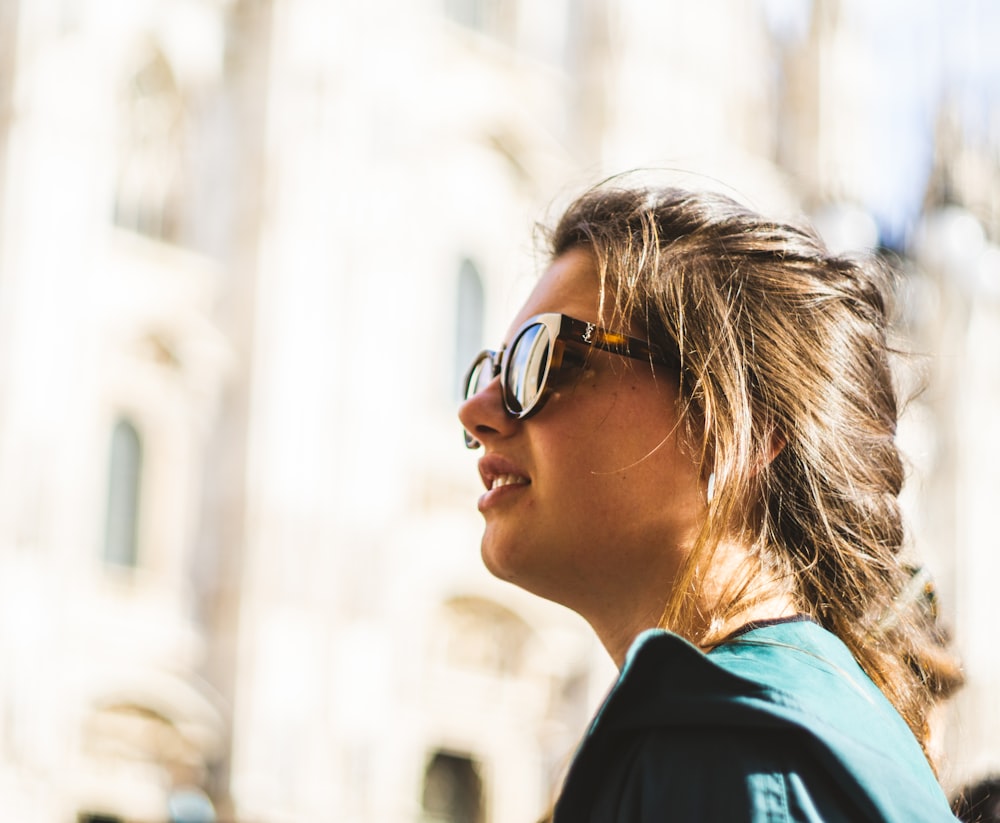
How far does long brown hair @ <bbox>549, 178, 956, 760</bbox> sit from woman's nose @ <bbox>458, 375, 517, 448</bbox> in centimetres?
12

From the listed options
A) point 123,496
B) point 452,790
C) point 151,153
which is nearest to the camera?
point 123,496

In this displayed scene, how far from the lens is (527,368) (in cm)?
120

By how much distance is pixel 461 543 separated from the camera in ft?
34.1

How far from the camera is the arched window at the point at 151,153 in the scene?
30.7 feet

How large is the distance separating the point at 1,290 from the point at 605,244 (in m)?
7.42

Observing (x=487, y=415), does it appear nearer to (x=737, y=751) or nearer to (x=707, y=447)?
(x=707, y=447)

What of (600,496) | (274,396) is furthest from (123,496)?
(600,496)

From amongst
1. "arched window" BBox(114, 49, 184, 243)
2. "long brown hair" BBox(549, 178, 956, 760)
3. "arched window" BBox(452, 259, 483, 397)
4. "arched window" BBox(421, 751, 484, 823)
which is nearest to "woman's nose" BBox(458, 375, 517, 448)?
"long brown hair" BBox(549, 178, 956, 760)

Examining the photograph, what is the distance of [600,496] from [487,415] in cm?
15

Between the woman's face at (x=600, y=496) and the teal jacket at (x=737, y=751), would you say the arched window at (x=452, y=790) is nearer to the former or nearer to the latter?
the woman's face at (x=600, y=496)

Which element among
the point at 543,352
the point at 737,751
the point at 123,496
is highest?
the point at 543,352

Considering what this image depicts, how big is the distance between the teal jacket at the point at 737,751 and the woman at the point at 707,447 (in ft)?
0.28

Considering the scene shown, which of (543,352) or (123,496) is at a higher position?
(543,352)

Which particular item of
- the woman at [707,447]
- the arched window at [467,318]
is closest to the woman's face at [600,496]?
the woman at [707,447]
